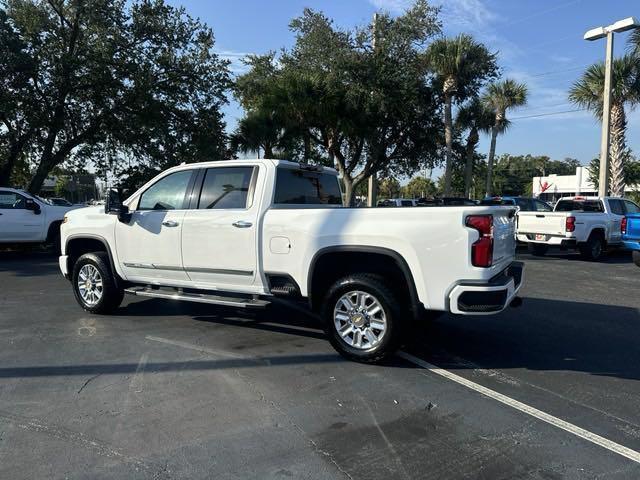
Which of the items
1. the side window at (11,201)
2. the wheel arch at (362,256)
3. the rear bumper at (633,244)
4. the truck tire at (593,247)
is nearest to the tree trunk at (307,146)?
the side window at (11,201)

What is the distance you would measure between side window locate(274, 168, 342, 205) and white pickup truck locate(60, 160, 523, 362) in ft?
0.06

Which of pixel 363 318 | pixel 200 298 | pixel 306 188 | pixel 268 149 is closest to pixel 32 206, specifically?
pixel 200 298

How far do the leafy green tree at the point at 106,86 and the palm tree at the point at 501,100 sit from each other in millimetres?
18971

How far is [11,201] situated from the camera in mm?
14344

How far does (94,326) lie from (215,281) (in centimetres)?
178

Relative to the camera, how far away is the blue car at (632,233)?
11039 mm

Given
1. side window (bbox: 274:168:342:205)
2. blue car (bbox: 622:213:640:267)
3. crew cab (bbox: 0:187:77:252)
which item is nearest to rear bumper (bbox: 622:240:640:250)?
blue car (bbox: 622:213:640:267)

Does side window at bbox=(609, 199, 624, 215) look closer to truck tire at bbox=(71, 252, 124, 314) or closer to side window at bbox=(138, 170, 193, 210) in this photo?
side window at bbox=(138, 170, 193, 210)

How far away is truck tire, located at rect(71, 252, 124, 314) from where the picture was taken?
7184 millimetres

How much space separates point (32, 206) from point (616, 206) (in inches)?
636

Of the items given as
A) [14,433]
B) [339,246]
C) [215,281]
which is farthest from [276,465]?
[215,281]

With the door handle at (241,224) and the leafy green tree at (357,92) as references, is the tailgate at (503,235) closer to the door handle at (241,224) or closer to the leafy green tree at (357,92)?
the door handle at (241,224)

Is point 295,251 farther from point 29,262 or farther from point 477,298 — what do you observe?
point 29,262

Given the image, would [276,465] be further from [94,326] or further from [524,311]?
[524,311]
